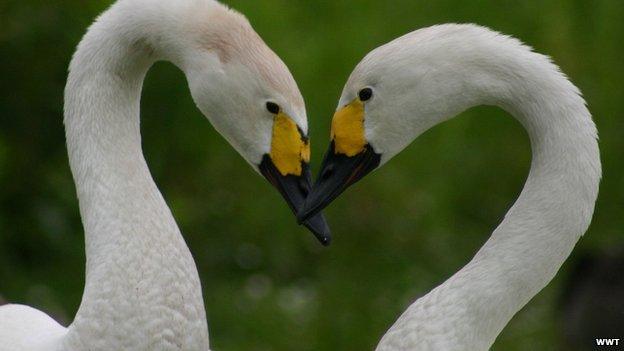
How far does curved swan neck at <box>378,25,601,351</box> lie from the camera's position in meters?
2.85

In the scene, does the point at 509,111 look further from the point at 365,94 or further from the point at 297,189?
the point at 297,189

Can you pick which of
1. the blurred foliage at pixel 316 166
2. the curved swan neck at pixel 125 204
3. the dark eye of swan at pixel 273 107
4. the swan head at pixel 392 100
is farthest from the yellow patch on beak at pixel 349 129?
the blurred foliage at pixel 316 166

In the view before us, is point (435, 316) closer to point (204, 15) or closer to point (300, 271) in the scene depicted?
point (204, 15)

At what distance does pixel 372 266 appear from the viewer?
5.71 meters

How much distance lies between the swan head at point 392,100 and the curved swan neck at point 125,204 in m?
0.29

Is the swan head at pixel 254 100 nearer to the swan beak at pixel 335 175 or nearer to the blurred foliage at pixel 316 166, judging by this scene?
the swan beak at pixel 335 175

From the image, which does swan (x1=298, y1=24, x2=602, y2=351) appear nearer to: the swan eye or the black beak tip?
the swan eye

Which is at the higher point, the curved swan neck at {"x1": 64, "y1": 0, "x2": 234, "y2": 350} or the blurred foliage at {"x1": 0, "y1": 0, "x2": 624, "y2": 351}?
the curved swan neck at {"x1": 64, "y1": 0, "x2": 234, "y2": 350}

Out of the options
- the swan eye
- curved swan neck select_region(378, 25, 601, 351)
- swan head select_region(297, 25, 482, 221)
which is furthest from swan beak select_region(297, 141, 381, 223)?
curved swan neck select_region(378, 25, 601, 351)

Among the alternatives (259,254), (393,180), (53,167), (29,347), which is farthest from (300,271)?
(29,347)

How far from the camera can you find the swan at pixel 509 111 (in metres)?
2.86

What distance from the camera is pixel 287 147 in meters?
3.05

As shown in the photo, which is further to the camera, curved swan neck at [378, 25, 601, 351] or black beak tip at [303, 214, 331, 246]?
black beak tip at [303, 214, 331, 246]

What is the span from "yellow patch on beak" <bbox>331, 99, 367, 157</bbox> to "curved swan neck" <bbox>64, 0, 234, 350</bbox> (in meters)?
0.33
